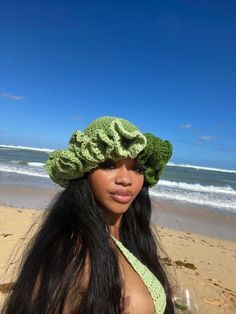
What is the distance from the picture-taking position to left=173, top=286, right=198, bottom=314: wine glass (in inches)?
169

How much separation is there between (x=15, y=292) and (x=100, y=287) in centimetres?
54

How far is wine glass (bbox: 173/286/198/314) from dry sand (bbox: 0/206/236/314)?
0.07 meters

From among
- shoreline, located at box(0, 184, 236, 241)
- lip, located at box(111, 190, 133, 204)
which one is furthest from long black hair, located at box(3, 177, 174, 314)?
shoreline, located at box(0, 184, 236, 241)

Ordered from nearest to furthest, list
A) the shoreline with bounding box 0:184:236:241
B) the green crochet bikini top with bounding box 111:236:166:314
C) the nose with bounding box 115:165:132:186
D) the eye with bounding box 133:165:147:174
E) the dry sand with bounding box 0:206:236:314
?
1. the green crochet bikini top with bounding box 111:236:166:314
2. the nose with bounding box 115:165:132:186
3. the eye with bounding box 133:165:147:174
4. the dry sand with bounding box 0:206:236:314
5. the shoreline with bounding box 0:184:236:241

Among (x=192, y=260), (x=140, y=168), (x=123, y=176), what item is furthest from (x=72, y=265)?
(x=192, y=260)

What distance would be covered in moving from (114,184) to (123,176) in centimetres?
7

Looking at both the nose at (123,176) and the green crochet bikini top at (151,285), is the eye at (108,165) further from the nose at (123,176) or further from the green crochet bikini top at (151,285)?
the green crochet bikini top at (151,285)

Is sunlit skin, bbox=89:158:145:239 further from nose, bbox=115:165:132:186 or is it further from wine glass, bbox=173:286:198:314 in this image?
wine glass, bbox=173:286:198:314

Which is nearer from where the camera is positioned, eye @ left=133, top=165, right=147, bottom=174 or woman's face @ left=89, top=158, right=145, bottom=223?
woman's face @ left=89, top=158, right=145, bottom=223

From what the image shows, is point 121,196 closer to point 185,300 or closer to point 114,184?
point 114,184

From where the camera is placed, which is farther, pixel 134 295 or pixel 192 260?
pixel 192 260

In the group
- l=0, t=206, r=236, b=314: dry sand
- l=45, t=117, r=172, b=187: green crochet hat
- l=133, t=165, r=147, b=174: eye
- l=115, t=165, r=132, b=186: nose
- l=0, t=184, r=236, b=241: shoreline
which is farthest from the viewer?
l=0, t=184, r=236, b=241: shoreline

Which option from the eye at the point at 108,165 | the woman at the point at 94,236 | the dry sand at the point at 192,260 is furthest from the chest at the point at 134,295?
the dry sand at the point at 192,260

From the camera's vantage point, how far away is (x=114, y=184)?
6.27 feet
